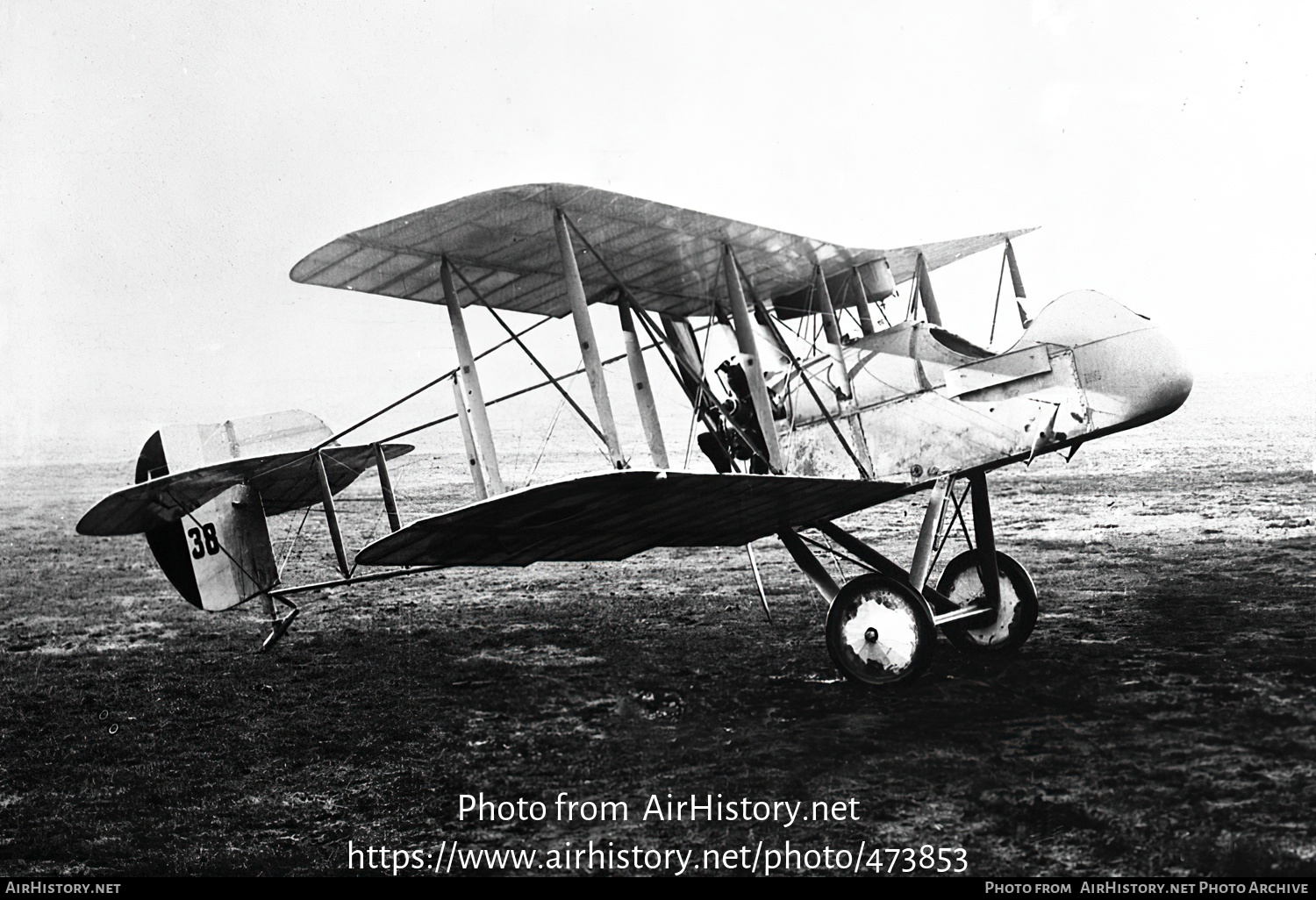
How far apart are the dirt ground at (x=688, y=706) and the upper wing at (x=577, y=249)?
2.63 meters

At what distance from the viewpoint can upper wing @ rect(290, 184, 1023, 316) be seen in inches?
181

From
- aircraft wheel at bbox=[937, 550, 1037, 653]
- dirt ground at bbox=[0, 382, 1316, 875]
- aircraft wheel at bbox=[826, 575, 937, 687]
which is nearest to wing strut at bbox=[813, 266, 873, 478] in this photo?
aircraft wheel at bbox=[826, 575, 937, 687]

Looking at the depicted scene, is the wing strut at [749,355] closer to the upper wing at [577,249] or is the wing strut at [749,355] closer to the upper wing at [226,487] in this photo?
the upper wing at [577,249]

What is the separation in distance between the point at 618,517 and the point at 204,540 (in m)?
3.32

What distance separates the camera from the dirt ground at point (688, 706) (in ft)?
11.8

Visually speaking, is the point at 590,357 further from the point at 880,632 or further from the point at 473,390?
the point at 880,632

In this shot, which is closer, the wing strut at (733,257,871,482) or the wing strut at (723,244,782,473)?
the wing strut at (723,244,782,473)

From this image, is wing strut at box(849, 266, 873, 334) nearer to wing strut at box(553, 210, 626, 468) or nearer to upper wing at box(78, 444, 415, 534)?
wing strut at box(553, 210, 626, 468)

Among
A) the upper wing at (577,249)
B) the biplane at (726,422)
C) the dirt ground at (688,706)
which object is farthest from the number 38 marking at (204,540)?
the upper wing at (577,249)

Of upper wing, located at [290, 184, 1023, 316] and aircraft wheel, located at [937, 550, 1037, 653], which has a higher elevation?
upper wing, located at [290, 184, 1023, 316]

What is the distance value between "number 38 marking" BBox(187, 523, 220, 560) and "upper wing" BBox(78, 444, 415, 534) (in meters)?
0.16

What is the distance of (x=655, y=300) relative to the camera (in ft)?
21.5

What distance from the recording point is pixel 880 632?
4.93 metres

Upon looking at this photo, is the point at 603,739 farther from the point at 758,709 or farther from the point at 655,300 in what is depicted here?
the point at 655,300
